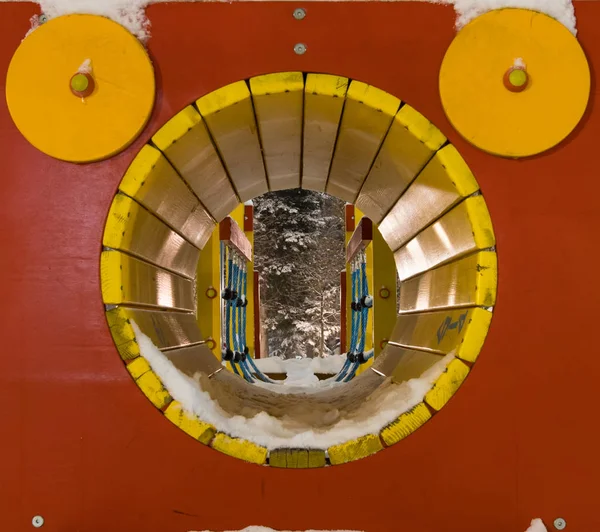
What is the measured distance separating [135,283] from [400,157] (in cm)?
87

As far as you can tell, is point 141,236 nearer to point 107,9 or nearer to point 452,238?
point 107,9

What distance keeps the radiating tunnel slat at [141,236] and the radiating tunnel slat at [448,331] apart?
0.91 metres

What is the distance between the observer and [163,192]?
6.37 feet

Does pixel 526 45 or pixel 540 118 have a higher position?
pixel 526 45

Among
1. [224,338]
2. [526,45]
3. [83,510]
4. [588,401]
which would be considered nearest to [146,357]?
[83,510]

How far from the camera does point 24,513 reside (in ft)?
5.42

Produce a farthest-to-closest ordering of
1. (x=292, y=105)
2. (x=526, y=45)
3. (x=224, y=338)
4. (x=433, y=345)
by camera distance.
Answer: (x=224, y=338), (x=433, y=345), (x=292, y=105), (x=526, y=45)

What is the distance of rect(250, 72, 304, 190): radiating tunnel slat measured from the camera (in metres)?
1.68

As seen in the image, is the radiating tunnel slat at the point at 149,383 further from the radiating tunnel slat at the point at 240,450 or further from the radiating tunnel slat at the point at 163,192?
the radiating tunnel slat at the point at 163,192

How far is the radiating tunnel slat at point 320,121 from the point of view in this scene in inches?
65.9

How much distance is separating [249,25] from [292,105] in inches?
9.9

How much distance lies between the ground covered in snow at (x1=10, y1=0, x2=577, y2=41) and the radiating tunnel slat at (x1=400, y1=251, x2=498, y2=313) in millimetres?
620

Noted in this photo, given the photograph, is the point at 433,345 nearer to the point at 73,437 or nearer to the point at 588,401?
the point at 588,401
